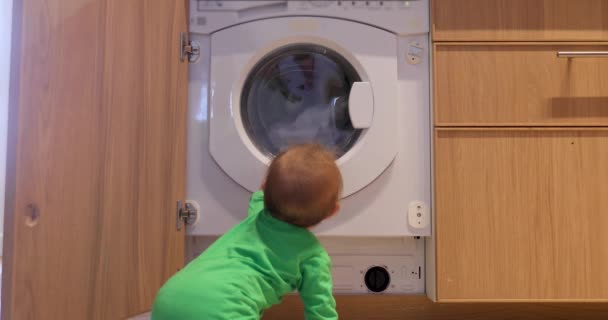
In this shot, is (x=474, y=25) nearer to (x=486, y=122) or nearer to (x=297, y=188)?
(x=486, y=122)

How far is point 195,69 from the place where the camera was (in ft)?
4.36

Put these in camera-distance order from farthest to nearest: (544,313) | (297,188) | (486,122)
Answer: (544,313)
(486,122)
(297,188)

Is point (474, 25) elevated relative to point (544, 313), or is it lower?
elevated

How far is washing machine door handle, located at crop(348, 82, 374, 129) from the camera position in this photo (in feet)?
4.23

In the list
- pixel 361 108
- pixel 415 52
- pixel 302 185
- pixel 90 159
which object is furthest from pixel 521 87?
pixel 90 159

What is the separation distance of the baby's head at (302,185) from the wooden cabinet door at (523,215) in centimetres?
43

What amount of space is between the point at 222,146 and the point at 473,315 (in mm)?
728

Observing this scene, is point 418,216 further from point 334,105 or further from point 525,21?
point 525,21

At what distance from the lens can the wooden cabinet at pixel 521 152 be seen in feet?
4.05

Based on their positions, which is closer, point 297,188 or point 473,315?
point 297,188

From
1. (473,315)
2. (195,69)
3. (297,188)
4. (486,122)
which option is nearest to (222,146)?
(195,69)

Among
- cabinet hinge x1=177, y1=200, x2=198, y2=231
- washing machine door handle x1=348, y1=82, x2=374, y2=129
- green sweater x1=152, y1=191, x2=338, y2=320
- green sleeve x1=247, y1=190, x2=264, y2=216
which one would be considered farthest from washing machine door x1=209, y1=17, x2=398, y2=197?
green sweater x1=152, y1=191, x2=338, y2=320

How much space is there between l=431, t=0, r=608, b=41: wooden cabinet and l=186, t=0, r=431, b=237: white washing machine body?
0.08m

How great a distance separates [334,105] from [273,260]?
0.55 metres
